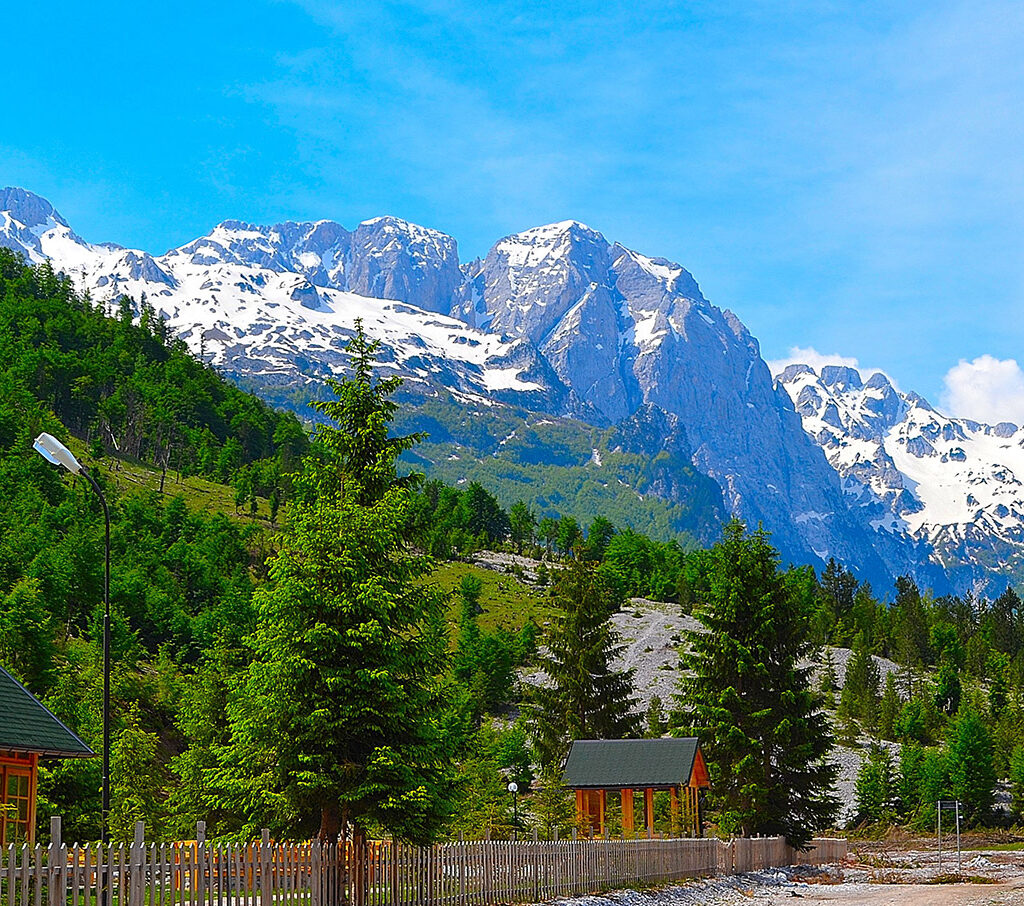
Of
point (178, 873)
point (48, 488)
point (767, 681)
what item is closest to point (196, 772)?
point (767, 681)

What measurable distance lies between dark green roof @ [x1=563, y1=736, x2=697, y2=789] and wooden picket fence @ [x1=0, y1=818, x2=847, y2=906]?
580 inches

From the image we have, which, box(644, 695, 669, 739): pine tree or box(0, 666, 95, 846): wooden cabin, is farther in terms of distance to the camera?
box(644, 695, 669, 739): pine tree

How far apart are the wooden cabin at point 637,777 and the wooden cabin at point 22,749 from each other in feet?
86.0

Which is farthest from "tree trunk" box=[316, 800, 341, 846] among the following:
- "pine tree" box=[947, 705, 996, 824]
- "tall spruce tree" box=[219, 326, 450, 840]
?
"pine tree" box=[947, 705, 996, 824]

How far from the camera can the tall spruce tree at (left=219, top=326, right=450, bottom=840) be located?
23.2 meters

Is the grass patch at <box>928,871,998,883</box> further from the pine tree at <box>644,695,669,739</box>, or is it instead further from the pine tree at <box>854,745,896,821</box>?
the pine tree at <box>854,745,896,821</box>

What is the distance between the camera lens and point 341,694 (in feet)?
77.2

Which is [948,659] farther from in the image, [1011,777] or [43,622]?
[43,622]

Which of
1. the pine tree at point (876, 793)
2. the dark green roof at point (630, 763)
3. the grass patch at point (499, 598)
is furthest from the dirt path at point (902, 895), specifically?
the grass patch at point (499, 598)

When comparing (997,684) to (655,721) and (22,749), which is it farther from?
(22,749)

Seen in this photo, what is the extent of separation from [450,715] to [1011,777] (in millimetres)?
102645

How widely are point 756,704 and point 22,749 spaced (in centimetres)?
3093

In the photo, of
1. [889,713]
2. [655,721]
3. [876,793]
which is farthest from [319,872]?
[889,713]

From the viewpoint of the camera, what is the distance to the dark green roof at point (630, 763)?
167 feet
